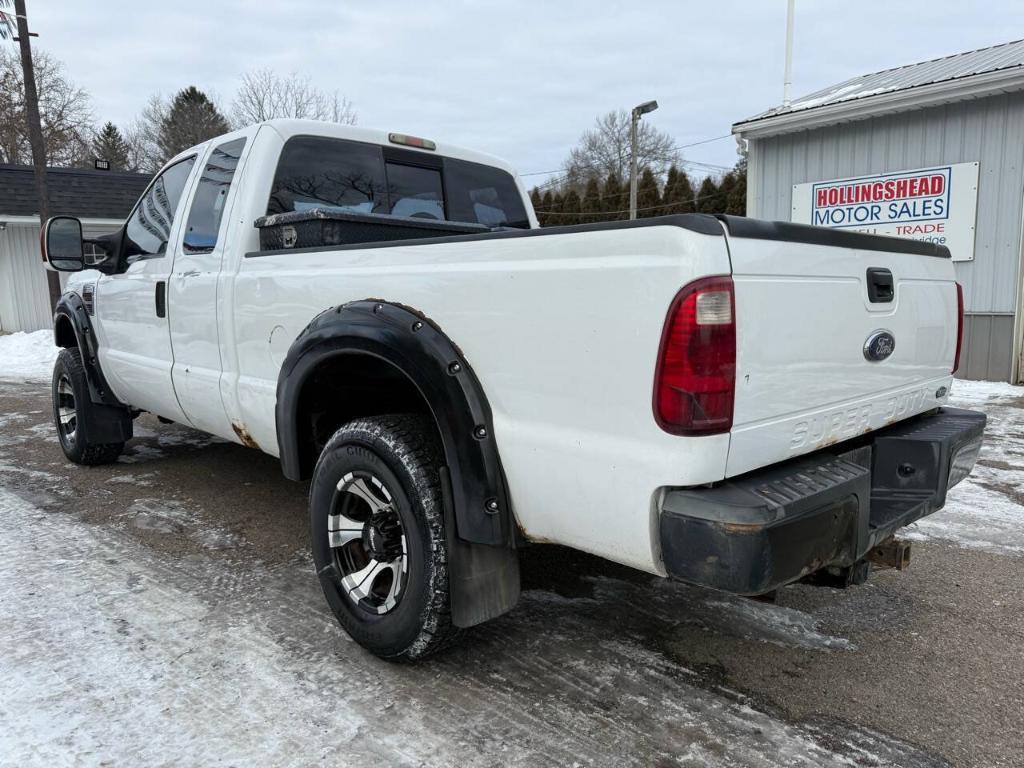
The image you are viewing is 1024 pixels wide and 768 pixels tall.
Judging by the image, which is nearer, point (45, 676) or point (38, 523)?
point (45, 676)

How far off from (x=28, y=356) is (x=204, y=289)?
1181 cm

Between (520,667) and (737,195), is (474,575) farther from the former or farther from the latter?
(737,195)

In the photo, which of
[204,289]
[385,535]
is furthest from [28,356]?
[385,535]

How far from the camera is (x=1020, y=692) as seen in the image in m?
2.61

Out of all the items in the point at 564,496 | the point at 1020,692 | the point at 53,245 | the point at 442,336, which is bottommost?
the point at 1020,692

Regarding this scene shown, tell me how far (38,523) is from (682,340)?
4009 mm

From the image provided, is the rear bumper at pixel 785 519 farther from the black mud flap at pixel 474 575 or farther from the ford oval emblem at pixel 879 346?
the black mud flap at pixel 474 575

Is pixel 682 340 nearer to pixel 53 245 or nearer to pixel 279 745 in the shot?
pixel 279 745

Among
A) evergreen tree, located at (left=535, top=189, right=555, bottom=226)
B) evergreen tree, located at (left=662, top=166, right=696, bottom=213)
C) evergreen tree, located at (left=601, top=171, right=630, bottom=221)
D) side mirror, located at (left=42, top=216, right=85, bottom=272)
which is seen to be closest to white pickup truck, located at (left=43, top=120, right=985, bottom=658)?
side mirror, located at (left=42, top=216, right=85, bottom=272)

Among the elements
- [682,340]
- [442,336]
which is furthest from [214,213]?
[682,340]

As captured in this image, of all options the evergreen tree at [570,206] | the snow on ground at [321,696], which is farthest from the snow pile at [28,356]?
the evergreen tree at [570,206]

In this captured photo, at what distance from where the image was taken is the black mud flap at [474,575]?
2449 millimetres

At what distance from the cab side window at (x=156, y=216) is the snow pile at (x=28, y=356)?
286 inches

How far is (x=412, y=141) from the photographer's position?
430 centimetres
